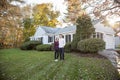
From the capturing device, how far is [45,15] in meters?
44.5

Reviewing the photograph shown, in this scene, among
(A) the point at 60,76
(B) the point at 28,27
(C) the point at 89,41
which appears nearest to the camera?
(A) the point at 60,76

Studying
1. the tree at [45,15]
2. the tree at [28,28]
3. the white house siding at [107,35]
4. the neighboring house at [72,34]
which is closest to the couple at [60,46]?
the neighboring house at [72,34]

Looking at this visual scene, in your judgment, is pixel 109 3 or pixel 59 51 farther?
pixel 59 51

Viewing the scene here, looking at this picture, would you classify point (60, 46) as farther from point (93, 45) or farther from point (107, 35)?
point (107, 35)

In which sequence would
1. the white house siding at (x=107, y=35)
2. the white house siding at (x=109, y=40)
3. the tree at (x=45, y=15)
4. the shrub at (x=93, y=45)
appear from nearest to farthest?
the shrub at (x=93, y=45)
the white house siding at (x=107, y=35)
the white house siding at (x=109, y=40)
the tree at (x=45, y=15)

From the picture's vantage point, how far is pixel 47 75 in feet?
26.7

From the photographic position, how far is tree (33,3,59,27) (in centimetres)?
4316

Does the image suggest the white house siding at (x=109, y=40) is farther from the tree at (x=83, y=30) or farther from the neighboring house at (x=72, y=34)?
the tree at (x=83, y=30)

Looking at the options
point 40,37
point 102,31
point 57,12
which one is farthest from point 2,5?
point 57,12

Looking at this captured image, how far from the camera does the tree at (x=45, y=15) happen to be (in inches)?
1699

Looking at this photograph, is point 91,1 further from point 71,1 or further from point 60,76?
point 60,76

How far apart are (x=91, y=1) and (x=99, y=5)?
1.95ft

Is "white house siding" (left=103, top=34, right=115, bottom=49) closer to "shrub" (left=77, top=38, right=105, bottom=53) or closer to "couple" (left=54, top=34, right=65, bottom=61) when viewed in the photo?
"shrub" (left=77, top=38, right=105, bottom=53)

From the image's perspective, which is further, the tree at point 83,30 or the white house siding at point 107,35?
the white house siding at point 107,35
